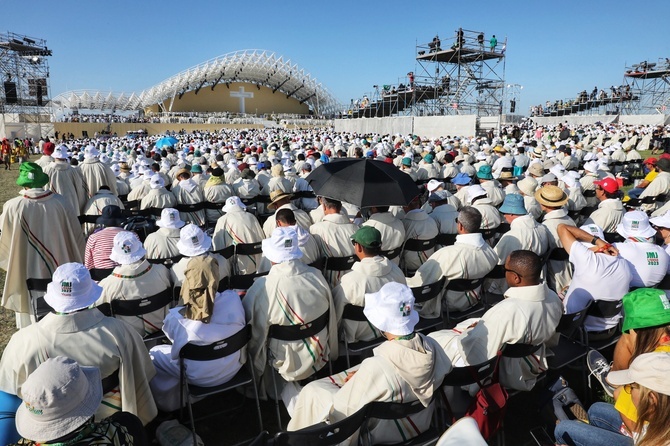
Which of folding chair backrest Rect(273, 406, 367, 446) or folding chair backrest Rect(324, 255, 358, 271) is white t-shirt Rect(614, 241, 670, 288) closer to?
folding chair backrest Rect(324, 255, 358, 271)

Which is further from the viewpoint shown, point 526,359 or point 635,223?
point 635,223

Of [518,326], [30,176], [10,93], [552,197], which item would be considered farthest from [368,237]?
[10,93]

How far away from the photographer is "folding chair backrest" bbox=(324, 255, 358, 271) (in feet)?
16.4

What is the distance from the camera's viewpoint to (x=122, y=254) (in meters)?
3.69

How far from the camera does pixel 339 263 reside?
502 centimetres

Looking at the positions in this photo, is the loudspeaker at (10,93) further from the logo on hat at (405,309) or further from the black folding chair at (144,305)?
Answer: the logo on hat at (405,309)

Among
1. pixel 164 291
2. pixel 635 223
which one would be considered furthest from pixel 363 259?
pixel 635 223

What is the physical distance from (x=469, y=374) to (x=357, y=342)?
1362 mm

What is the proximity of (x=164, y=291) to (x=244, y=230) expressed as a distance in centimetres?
202

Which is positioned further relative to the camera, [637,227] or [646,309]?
[637,227]

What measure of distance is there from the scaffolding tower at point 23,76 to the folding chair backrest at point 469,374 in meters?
48.3

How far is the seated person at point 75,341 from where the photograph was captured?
256cm

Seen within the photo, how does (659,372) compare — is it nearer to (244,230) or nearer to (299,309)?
(299,309)

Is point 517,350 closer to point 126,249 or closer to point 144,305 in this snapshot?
point 144,305
